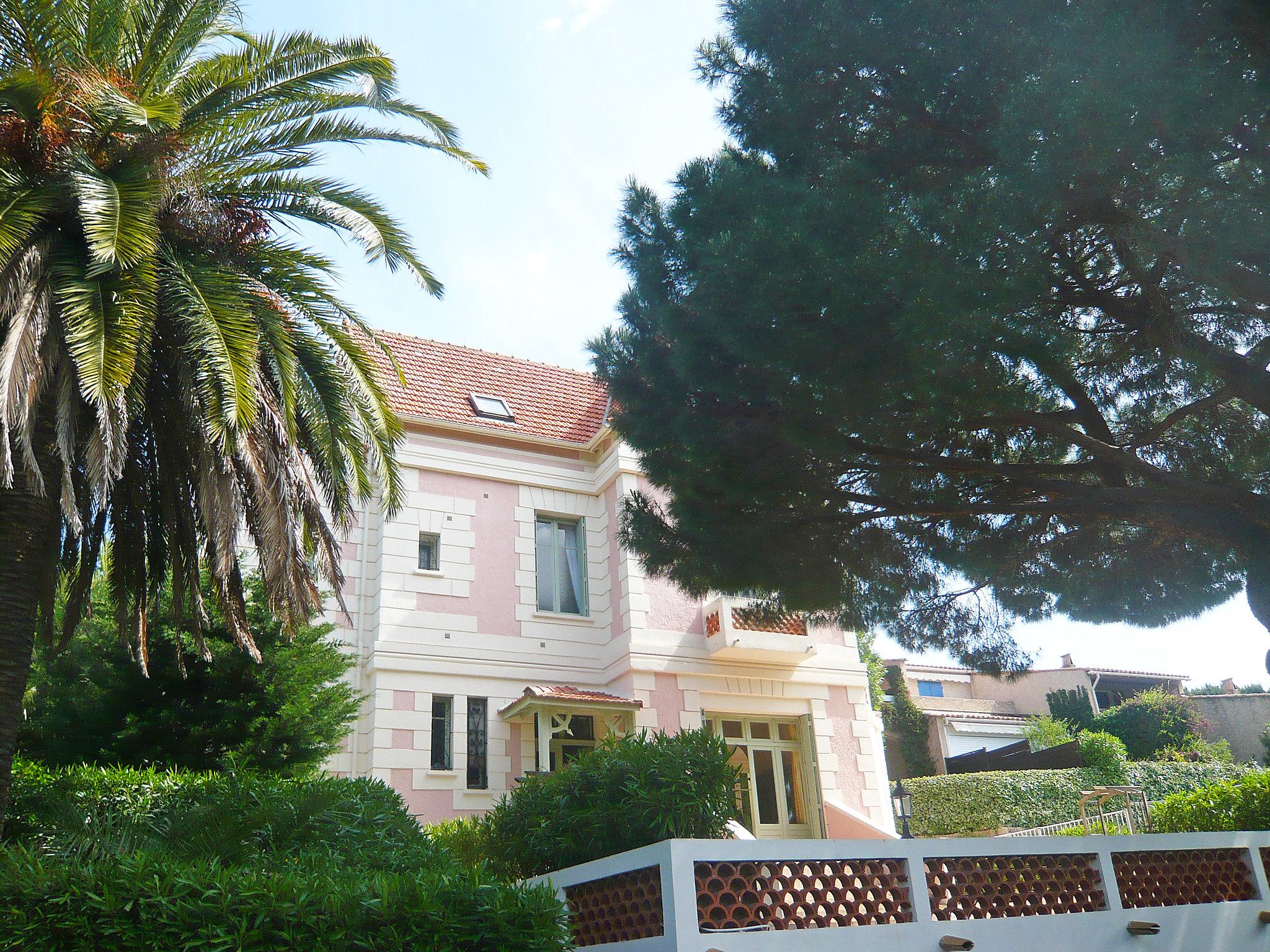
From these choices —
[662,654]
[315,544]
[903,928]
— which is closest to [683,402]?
[315,544]

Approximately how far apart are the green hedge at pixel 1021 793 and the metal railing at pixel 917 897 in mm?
18038

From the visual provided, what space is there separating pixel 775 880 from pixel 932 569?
4795 millimetres

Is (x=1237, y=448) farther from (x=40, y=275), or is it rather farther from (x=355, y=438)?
(x=40, y=275)

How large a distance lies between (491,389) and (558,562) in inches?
153

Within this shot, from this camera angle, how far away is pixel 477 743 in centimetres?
1639

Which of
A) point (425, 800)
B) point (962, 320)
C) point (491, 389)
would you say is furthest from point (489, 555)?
point (962, 320)

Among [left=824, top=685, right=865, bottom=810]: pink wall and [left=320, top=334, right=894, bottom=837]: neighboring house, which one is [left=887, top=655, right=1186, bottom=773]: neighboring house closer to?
[left=824, top=685, right=865, bottom=810]: pink wall

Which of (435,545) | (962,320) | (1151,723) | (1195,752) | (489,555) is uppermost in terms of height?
(435,545)

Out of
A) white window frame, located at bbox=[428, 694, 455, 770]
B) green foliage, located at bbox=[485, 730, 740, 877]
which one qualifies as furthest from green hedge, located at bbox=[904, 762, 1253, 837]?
green foliage, located at bbox=[485, 730, 740, 877]

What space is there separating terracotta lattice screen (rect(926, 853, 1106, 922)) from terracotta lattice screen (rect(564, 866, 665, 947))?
6.98 ft

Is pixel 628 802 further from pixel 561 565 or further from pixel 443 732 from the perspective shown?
pixel 561 565

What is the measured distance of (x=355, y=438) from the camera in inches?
398

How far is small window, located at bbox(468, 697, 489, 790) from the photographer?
16016 mm

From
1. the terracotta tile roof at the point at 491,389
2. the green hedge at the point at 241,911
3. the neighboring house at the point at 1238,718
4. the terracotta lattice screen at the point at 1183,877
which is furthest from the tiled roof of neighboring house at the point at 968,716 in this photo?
the green hedge at the point at 241,911
